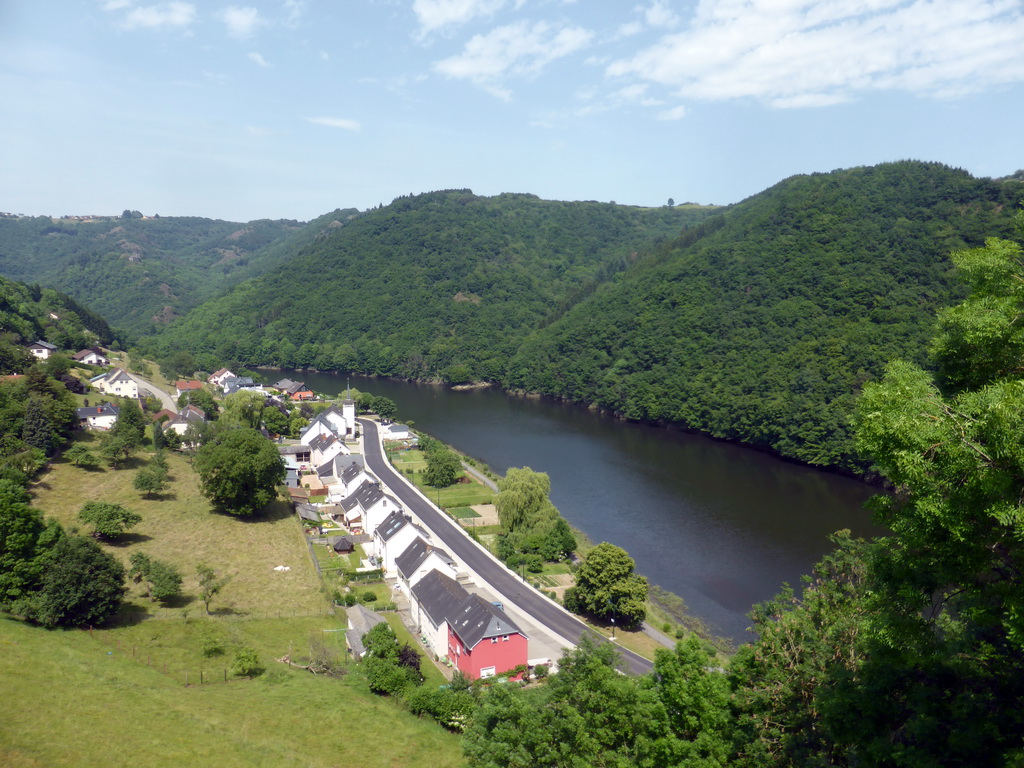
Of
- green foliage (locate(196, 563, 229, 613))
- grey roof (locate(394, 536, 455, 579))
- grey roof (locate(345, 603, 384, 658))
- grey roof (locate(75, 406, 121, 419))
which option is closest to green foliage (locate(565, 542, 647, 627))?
grey roof (locate(394, 536, 455, 579))

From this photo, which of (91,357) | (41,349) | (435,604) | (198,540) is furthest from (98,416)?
(435,604)

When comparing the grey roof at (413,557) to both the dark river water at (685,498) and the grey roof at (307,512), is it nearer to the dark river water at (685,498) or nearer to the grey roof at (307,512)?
the grey roof at (307,512)

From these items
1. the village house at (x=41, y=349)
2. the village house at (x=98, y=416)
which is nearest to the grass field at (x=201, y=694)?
the village house at (x=98, y=416)

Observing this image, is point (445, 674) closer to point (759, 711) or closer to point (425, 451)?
point (759, 711)

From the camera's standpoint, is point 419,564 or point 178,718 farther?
point 419,564

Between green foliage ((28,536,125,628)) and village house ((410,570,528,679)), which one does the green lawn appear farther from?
village house ((410,570,528,679))

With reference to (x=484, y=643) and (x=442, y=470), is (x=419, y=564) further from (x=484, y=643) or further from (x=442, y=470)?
(x=442, y=470)
